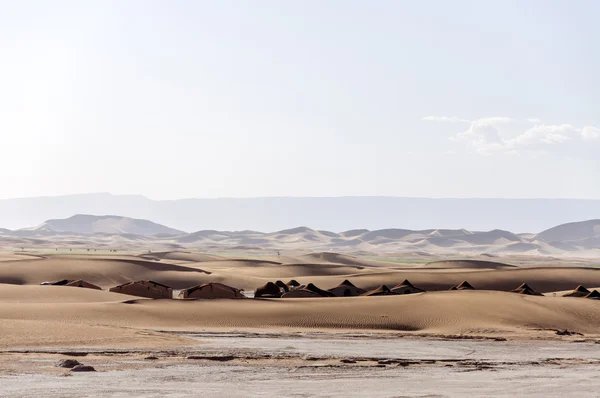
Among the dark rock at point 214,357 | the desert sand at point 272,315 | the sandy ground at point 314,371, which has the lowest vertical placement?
the sandy ground at point 314,371

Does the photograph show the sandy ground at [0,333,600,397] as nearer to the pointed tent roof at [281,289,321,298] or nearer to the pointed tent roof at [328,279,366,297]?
the pointed tent roof at [281,289,321,298]

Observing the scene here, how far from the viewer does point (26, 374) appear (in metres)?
19.4

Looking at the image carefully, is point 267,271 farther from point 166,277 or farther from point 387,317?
point 387,317

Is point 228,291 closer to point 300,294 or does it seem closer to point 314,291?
point 300,294

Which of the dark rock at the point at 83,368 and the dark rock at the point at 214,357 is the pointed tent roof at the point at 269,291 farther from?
the dark rock at the point at 83,368

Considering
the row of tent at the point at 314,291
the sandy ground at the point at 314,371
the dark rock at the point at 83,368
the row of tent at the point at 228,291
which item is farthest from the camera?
the row of tent at the point at 314,291

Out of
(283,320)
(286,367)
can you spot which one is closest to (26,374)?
(286,367)

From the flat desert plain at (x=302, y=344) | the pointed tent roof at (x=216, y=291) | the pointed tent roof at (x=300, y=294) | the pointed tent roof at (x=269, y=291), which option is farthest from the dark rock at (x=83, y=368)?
the pointed tent roof at (x=269, y=291)

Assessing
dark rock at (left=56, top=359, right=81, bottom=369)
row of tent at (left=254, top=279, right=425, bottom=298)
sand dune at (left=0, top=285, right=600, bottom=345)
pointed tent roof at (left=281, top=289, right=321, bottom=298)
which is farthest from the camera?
row of tent at (left=254, top=279, right=425, bottom=298)

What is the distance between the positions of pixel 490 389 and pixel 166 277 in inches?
2076

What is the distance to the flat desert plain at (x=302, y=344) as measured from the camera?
747 inches

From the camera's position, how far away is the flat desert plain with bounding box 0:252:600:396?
18984 millimetres

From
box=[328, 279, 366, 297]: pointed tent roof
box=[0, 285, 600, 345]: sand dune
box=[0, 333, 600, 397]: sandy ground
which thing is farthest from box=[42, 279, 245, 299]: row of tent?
box=[0, 333, 600, 397]: sandy ground

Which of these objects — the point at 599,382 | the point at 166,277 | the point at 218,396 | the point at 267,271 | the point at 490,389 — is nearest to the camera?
the point at 218,396
